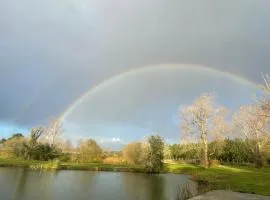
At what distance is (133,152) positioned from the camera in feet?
193

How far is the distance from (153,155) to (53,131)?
3548 centimetres

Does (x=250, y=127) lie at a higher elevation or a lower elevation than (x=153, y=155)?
higher

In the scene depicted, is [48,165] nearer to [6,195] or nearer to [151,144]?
[151,144]

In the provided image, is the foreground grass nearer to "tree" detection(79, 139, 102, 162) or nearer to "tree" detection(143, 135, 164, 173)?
"tree" detection(143, 135, 164, 173)

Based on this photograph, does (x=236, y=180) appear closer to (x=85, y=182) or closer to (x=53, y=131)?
(x=85, y=182)

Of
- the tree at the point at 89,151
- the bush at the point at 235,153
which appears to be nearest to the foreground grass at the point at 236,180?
the tree at the point at 89,151

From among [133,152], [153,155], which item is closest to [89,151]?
[133,152]

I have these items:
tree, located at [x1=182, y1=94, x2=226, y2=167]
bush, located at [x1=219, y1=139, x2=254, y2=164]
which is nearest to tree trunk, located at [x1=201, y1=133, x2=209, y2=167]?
tree, located at [x1=182, y1=94, x2=226, y2=167]

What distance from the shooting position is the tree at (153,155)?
48.5 meters

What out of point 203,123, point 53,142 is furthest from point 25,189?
point 53,142

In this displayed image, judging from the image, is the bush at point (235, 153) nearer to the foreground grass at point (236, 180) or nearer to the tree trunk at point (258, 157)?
the tree trunk at point (258, 157)

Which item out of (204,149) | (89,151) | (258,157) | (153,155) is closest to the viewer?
(153,155)

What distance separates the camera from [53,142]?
235ft

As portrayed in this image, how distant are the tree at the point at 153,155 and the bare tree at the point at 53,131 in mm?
32034
